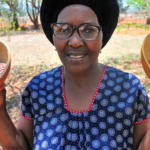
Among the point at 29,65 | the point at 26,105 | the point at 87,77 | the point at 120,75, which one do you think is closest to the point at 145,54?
the point at 120,75

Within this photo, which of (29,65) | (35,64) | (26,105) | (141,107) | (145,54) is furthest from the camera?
(35,64)

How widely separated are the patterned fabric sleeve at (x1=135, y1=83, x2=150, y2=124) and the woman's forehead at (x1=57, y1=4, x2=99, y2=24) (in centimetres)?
45

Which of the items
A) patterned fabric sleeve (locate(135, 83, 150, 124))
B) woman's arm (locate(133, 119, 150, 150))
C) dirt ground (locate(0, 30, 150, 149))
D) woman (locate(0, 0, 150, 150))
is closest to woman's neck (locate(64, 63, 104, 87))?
woman (locate(0, 0, 150, 150))

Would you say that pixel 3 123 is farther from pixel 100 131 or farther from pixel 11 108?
pixel 11 108

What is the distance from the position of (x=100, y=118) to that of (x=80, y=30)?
481 mm

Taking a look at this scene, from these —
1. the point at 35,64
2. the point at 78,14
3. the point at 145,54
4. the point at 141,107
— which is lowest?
the point at 35,64

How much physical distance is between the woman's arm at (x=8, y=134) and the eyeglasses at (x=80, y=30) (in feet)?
1.37

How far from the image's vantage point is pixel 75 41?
1.05 m

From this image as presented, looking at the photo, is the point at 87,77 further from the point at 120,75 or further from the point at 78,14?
the point at 78,14

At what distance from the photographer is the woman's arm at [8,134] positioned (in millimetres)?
1142

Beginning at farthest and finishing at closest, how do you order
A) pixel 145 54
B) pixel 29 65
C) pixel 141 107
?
pixel 29 65
pixel 141 107
pixel 145 54

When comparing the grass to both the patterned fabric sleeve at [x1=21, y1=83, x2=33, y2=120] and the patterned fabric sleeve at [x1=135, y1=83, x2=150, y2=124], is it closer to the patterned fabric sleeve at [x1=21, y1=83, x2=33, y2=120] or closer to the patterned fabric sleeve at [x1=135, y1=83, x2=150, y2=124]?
the patterned fabric sleeve at [x1=21, y1=83, x2=33, y2=120]

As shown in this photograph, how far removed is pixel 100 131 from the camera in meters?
1.19

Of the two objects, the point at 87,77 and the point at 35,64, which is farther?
the point at 35,64
